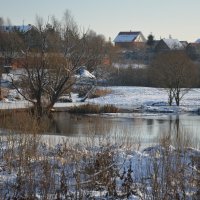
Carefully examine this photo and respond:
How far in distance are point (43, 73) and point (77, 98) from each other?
38.5 ft

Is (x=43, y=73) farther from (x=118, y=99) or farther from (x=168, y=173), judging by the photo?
(x=168, y=173)

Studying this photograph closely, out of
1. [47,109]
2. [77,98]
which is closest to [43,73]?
[47,109]

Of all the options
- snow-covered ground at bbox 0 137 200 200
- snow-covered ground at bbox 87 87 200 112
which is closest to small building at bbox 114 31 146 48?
snow-covered ground at bbox 87 87 200 112

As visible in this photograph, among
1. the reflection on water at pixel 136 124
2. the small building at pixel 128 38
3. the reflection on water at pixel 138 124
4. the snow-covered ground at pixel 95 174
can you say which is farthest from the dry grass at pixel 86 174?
the small building at pixel 128 38

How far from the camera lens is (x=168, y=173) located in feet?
30.1

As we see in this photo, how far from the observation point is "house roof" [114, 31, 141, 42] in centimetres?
10058

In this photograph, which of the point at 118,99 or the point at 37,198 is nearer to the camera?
the point at 37,198

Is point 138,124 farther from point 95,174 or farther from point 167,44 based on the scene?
point 167,44

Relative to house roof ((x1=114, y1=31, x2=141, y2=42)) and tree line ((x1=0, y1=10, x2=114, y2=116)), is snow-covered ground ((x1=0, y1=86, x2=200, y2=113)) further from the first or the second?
house roof ((x1=114, y1=31, x2=141, y2=42))

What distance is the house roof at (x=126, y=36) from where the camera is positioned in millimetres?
→ 100581

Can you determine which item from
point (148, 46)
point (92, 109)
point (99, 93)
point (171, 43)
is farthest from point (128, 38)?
point (92, 109)

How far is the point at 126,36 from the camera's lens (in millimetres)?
102875

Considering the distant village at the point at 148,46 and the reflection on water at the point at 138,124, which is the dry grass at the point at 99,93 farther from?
the distant village at the point at 148,46

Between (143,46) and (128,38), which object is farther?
(128,38)
